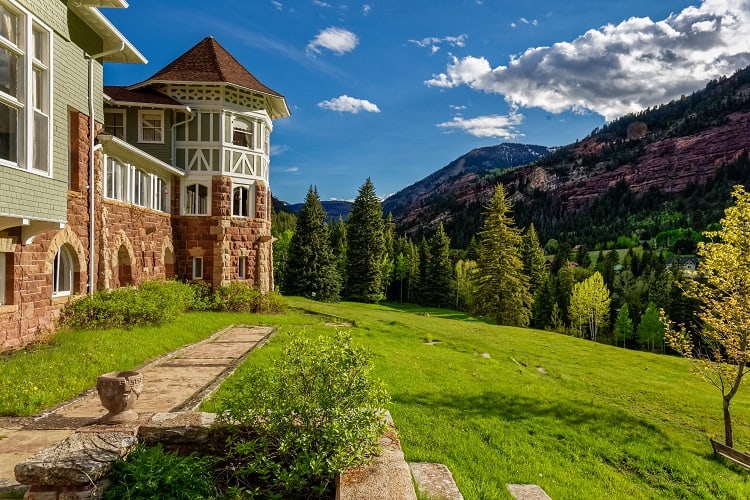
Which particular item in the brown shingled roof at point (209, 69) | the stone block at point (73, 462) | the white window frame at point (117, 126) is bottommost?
the stone block at point (73, 462)

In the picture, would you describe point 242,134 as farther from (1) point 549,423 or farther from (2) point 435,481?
(2) point 435,481

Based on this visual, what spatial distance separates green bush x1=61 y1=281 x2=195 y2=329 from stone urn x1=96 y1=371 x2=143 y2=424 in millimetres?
8674

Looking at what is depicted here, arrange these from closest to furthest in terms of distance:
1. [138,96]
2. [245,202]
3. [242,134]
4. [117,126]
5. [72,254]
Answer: [72,254] < [138,96] < [117,126] < [242,134] < [245,202]

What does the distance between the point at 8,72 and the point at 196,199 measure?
1333cm

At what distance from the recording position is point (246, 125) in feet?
71.6

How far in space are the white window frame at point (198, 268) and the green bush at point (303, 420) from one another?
17.2 m

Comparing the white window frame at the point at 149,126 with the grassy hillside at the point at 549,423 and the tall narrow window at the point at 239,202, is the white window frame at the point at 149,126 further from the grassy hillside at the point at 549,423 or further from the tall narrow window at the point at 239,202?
the grassy hillside at the point at 549,423

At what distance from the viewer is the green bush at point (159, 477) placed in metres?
4.03

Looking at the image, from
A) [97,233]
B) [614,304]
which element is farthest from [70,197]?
[614,304]

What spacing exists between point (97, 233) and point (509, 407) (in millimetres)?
13420

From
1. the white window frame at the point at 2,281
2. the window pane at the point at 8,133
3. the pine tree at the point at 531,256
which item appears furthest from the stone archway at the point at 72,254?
the pine tree at the point at 531,256

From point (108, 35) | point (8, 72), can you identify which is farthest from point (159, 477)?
point (108, 35)

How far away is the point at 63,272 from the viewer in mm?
12750

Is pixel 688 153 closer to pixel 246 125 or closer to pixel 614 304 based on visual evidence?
pixel 614 304
